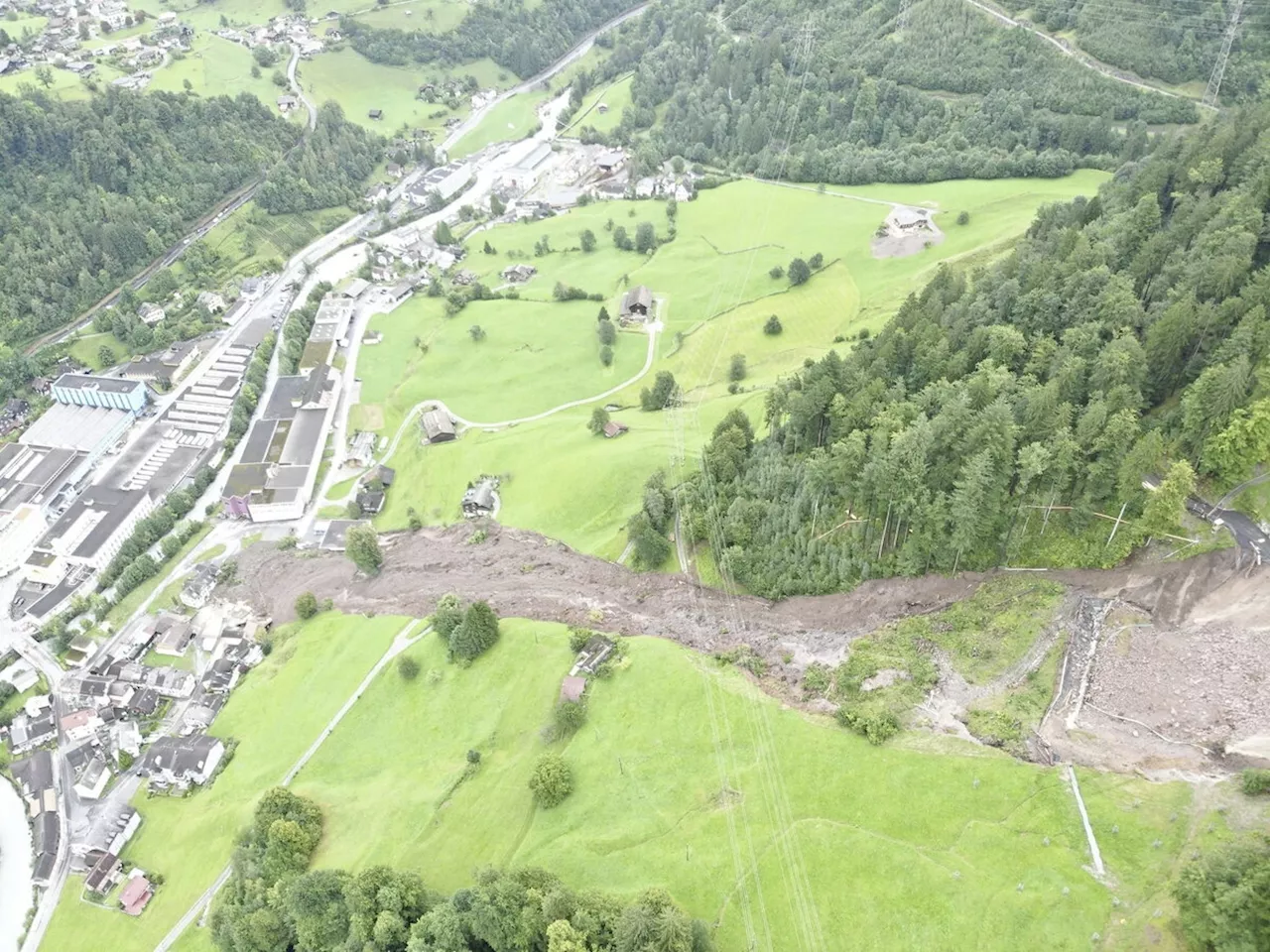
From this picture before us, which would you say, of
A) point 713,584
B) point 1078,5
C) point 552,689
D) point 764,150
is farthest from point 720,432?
point 1078,5

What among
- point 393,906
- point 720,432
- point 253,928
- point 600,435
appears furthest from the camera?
point 600,435

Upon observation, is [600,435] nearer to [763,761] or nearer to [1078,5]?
[763,761]

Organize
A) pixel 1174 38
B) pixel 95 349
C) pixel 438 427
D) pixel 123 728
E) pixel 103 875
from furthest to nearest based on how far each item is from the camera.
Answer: pixel 95 349
pixel 1174 38
pixel 438 427
pixel 123 728
pixel 103 875

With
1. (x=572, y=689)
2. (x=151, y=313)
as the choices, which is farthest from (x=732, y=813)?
(x=151, y=313)

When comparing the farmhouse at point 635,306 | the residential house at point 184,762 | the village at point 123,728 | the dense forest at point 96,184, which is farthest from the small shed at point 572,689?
the dense forest at point 96,184

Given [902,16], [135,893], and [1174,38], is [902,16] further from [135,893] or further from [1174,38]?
[135,893]

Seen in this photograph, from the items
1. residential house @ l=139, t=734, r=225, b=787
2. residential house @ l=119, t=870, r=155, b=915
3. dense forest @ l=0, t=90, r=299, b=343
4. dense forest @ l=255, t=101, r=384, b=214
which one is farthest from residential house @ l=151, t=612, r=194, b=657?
dense forest @ l=255, t=101, r=384, b=214

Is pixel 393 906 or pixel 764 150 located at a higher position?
pixel 764 150

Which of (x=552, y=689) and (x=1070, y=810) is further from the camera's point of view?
(x=552, y=689)
